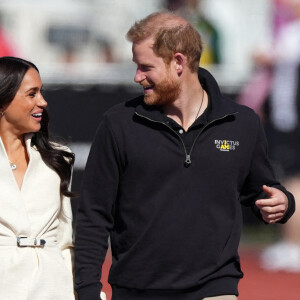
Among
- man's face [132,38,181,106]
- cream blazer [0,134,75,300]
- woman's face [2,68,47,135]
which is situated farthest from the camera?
woman's face [2,68,47,135]

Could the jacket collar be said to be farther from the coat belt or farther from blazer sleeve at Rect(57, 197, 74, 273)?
the coat belt

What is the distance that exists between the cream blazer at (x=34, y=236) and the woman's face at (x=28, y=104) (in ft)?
0.43

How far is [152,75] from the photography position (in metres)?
4.27

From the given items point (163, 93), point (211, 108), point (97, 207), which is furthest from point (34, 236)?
→ point (211, 108)

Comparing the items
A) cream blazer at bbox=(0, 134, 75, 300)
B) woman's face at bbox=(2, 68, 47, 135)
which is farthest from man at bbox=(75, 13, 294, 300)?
woman's face at bbox=(2, 68, 47, 135)

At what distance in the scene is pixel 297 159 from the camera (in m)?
11.1

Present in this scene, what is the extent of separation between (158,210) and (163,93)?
53 cm

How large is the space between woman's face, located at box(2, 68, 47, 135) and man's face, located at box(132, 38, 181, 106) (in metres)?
0.47

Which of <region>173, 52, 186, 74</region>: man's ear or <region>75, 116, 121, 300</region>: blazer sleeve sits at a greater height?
<region>173, 52, 186, 74</region>: man's ear

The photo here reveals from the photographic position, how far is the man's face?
14.0 feet

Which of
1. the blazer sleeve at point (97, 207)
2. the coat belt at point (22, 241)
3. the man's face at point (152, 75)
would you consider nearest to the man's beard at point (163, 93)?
the man's face at point (152, 75)

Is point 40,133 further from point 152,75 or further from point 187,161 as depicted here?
point 187,161

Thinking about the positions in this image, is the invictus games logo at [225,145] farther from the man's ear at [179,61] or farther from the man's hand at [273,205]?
the man's ear at [179,61]

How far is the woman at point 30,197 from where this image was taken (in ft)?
13.7
